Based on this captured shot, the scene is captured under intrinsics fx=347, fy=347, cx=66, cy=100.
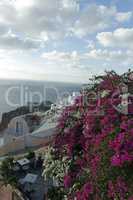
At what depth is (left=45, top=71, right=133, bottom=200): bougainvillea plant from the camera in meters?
5.86

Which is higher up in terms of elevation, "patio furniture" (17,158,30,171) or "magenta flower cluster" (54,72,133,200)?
"magenta flower cluster" (54,72,133,200)

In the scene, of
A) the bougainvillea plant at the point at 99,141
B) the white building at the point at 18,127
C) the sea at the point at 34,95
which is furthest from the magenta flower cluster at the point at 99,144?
the white building at the point at 18,127

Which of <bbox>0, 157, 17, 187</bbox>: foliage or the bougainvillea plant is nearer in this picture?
the bougainvillea plant

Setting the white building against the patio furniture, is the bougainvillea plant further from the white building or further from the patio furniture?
the white building

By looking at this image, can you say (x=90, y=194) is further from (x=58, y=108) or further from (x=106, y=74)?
(x=58, y=108)

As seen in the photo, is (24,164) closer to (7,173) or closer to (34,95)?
(7,173)

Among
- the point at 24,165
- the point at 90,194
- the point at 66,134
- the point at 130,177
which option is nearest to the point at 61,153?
the point at 66,134

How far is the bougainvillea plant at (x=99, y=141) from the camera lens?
5.86 m

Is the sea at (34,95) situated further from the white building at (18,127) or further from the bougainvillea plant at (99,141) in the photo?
the white building at (18,127)

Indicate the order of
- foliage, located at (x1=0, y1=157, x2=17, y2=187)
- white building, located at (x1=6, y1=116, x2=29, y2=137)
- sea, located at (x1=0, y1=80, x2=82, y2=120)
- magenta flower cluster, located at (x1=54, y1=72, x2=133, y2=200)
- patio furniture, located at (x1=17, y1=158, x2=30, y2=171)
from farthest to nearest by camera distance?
white building, located at (x1=6, y1=116, x2=29, y2=137) < sea, located at (x1=0, y1=80, x2=82, y2=120) < patio furniture, located at (x1=17, y1=158, x2=30, y2=171) < foliage, located at (x1=0, y1=157, x2=17, y2=187) < magenta flower cluster, located at (x1=54, y1=72, x2=133, y2=200)

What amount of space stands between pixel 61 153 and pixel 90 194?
1.89 metres

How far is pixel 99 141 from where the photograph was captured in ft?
21.4

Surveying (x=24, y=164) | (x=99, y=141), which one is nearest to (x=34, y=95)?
(x=24, y=164)

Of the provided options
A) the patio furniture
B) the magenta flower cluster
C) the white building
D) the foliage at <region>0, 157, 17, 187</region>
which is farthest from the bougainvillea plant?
the white building
